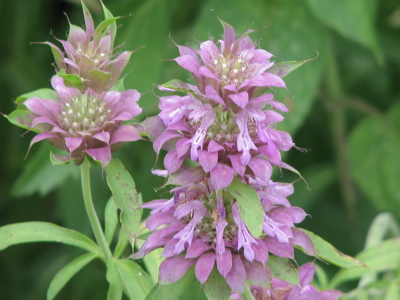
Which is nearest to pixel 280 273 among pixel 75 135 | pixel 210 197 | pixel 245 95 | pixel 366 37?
pixel 210 197

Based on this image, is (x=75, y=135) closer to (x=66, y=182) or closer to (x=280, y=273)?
(x=280, y=273)

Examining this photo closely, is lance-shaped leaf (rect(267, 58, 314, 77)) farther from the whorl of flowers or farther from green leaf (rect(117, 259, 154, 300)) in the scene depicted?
green leaf (rect(117, 259, 154, 300))

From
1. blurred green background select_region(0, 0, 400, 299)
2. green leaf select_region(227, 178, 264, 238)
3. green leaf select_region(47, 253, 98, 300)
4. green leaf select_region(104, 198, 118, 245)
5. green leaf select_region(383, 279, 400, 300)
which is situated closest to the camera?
green leaf select_region(227, 178, 264, 238)

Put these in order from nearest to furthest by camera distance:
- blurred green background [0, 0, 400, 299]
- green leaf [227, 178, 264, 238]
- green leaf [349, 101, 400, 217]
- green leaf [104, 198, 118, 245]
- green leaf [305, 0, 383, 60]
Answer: green leaf [227, 178, 264, 238] → green leaf [104, 198, 118, 245] → green leaf [305, 0, 383, 60] → blurred green background [0, 0, 400, 299] → green leaf [349, 101, 400, 217]

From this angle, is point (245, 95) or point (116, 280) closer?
point (245, 95)

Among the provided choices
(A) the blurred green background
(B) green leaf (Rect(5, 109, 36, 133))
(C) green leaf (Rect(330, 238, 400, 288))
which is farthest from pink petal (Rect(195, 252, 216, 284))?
(A) the blurred green background

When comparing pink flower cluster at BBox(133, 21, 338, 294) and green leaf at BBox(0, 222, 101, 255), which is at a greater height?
pink flower cluster at BBox(133, 21, 338, 294)

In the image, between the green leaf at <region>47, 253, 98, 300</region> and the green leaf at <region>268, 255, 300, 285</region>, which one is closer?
the green leaf at <region>268, 255, 300, 285</region>
